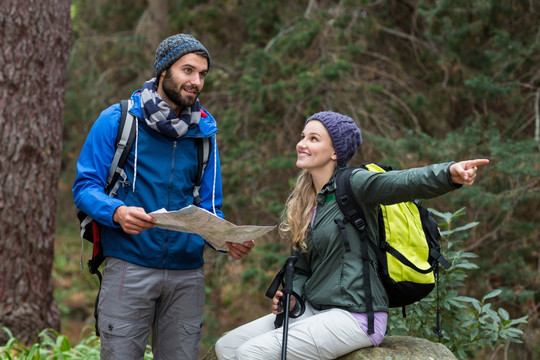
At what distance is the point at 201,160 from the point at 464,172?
140 centimetres

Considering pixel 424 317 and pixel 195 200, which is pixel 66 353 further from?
pixel 424 317

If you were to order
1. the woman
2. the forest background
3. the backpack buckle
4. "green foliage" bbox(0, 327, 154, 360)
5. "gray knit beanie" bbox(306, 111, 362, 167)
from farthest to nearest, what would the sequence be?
the forest background, "green foliage" bbox(0, 327, 154, 360), "gray knit beanie" bbox(306, 111, 362, 167), the backpack buckle, the woman

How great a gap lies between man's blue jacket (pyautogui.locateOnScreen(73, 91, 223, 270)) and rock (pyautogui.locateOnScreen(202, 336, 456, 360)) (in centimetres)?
77

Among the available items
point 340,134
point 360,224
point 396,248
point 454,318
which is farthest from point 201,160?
point 454,318

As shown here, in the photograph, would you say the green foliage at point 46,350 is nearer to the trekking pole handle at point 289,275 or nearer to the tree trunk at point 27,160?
the tree trunk at point 27,160

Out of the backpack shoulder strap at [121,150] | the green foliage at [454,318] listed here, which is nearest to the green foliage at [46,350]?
the backpack shoulder strap at [121,150]

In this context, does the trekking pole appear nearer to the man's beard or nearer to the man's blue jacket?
the man's blue jacket

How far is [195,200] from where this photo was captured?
3375 mm

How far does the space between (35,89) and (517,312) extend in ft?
18.4

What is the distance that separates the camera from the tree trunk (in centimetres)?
500

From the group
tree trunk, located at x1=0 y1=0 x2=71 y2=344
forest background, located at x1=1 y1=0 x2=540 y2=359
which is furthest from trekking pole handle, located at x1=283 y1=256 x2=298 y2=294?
forest background, located at x1=1 y1=0 x2=540 y2=359

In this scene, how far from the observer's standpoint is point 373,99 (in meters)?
7.86

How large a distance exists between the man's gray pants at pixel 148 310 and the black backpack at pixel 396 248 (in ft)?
2.98

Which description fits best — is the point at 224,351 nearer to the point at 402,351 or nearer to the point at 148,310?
the point at 148,310
